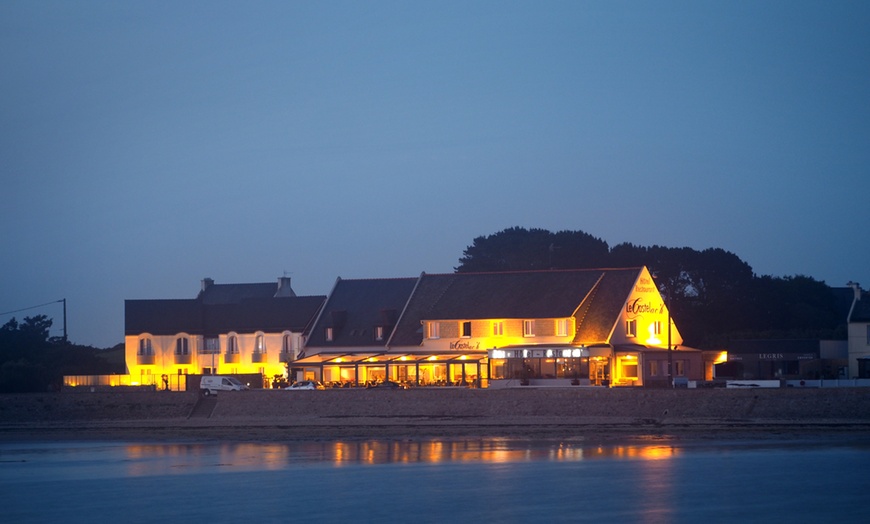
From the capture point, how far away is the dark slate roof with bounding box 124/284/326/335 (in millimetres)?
76688

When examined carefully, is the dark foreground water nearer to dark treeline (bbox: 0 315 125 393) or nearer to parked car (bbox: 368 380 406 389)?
parked car (bbox: 368 380 406 389)


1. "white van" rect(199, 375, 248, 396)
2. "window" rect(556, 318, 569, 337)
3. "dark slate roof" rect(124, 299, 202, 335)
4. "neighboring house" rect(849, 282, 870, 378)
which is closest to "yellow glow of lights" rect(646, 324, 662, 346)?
"window" rect(556, 318, 569, 337)

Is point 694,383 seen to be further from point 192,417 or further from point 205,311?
point 205,311

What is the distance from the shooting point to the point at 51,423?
6462 cm

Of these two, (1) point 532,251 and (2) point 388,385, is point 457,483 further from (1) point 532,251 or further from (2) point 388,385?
(1) point 532,251

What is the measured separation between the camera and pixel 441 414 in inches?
2235

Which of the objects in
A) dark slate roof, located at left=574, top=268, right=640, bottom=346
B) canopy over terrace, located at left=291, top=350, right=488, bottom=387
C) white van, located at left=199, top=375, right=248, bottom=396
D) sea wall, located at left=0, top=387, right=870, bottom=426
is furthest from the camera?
canopy over terrace, located at left=291, top=350, right=488, bottom=387

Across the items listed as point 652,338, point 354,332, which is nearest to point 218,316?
point 354,332

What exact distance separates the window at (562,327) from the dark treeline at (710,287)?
12.8 meters

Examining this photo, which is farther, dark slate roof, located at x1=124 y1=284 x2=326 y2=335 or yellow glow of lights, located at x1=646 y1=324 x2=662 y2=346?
dark slate roof, located at x1=124 y1=284 x2=326 y2=335

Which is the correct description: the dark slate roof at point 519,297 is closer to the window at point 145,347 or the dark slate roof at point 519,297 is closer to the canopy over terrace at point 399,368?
the canopy over terrace at point 399,368

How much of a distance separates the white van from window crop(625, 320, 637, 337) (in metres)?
21.4

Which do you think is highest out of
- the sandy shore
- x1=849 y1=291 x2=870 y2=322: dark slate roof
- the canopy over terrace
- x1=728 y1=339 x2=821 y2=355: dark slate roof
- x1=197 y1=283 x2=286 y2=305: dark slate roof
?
x1=197 y1=283 x2=286 y2=305: dark slate roof

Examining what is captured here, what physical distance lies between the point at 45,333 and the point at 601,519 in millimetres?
89610
